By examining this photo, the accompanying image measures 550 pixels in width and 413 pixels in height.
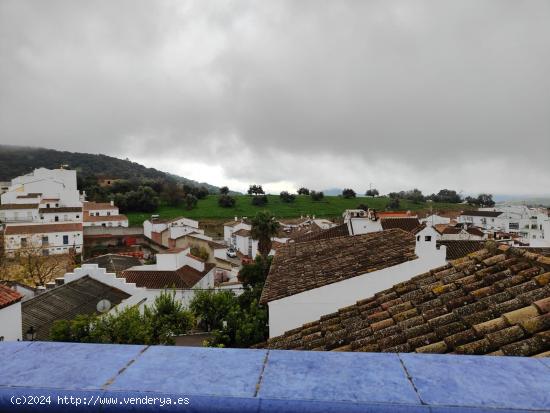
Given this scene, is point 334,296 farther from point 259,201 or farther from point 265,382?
point 259,201

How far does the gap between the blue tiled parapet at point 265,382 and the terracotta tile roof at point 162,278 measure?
2552 centimetres

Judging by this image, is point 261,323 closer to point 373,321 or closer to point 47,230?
point 373,321

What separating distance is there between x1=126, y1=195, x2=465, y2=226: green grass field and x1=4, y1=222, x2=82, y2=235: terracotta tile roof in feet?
58.4

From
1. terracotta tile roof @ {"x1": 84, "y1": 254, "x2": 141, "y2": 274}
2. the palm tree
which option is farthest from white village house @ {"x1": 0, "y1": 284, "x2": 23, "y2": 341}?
the palm tree

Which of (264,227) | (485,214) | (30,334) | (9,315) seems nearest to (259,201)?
(485,214)

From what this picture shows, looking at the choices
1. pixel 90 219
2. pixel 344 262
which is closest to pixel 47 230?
pixel 90 219

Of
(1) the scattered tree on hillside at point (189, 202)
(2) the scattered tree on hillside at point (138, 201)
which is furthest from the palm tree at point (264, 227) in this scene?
(1) the scattered tree on hillside at point (189, 202)

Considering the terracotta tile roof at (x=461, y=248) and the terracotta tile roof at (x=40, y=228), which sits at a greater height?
the terracotta tile roof at (x=40, y=228)

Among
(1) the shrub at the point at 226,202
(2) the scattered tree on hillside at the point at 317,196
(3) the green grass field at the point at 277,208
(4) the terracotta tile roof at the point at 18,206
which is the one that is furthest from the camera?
(2) the scattered tree on hillside at the point at 317,196

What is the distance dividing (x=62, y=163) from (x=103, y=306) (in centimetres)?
13490

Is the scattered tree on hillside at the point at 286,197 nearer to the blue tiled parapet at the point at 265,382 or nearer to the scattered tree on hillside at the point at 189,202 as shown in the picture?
the scattered tree on hillside at the point at 189,202

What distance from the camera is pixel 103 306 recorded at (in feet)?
65.4

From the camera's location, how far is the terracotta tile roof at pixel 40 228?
4691 cm

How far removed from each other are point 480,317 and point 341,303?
5500 mm
